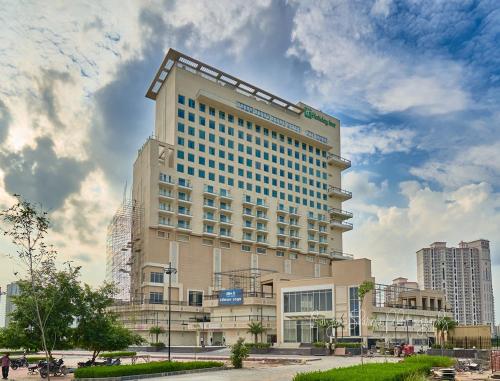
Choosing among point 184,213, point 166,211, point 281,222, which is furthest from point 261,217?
point 166,211

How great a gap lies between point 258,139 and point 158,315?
139 feet

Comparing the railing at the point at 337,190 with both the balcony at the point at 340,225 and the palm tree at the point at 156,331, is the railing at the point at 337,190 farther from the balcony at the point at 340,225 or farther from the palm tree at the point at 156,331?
the palm tree at the point at 156,331

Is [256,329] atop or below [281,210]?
below

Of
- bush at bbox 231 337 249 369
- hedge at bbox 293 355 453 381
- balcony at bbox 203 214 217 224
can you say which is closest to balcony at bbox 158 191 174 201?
balcony at bbox 203 214 217 224

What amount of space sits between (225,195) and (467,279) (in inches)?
3241

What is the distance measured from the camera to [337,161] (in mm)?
126875

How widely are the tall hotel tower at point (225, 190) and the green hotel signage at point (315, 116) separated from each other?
10.9 inches

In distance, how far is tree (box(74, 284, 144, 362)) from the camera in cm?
3544

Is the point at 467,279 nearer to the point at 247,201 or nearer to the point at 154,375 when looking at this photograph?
the point at 247,201

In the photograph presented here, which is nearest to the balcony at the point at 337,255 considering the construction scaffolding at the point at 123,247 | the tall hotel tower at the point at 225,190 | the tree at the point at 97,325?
the tall hotel tower at the point at 225,190

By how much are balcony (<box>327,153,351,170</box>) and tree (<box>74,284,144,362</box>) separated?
94322mm

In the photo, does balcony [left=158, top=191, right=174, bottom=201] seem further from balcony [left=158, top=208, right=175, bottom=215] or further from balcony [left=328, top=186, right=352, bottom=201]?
balcony [left=328, top=186, right=352, bottom=201]

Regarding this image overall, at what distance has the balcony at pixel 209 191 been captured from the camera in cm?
10181

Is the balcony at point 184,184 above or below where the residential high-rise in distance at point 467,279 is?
above
